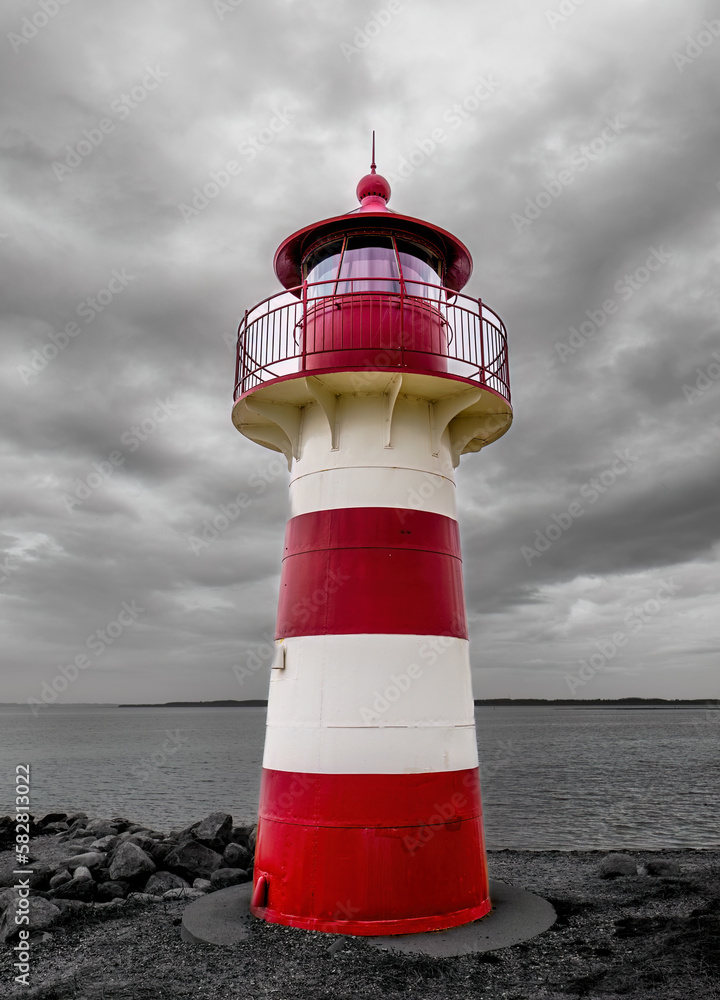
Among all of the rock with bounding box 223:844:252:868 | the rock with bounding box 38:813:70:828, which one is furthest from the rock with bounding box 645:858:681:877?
the rock with bounding box 38:813:70:828

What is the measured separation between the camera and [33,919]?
30.8 ft

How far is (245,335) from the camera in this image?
984cm

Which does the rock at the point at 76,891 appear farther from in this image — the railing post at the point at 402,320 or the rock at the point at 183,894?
the railing post at the point at 402,320

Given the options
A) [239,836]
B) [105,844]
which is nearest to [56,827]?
[105,844]

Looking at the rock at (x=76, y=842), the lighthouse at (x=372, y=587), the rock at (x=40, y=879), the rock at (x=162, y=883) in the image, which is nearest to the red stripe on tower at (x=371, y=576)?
the lighthouse at (x=372, y=587)

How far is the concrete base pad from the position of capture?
775 centimetres

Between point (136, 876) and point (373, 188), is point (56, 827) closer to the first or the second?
point (136, 876)

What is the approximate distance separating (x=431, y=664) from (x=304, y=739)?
5.69 ft

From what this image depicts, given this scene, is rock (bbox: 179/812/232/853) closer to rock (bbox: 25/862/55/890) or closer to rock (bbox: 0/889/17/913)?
rock (bbox: 25/862/55/890)

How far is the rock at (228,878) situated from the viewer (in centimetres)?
Result: 1162

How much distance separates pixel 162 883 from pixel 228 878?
3.38 feet

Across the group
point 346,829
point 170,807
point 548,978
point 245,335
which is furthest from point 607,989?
point 170,807

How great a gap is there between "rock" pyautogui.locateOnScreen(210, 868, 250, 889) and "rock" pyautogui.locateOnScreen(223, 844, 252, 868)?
116cm

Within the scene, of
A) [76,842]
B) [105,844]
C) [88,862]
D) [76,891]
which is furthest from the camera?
[76,842]
